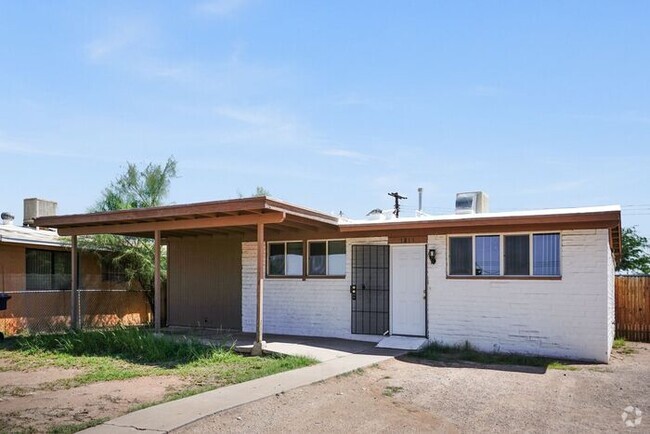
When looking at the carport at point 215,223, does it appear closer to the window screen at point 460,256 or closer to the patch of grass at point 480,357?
the window screen at point 460,256

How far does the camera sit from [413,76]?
45.7ft

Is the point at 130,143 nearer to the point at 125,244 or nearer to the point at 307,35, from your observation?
the point at 125,244

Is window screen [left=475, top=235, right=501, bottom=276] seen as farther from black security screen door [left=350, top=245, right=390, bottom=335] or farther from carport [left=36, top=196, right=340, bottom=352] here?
carport [left=36, top=196, right=340, bottom=352]

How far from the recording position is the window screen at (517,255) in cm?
1252

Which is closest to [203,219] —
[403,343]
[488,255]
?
[403,343]

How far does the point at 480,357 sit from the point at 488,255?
2221mm

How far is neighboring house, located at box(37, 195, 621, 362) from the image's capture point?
470 inches

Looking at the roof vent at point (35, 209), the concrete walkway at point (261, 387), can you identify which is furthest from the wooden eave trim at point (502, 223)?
the roof vent at point (35, 209)

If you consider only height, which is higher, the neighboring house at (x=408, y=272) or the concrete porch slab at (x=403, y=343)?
the neighboring house at (x=408, y=272)

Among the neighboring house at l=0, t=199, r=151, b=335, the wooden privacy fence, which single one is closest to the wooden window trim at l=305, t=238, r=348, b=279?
the neighboring house at l=0, t=199, r=151, b=335

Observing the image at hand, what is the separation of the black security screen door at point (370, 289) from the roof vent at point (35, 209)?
42.2ft

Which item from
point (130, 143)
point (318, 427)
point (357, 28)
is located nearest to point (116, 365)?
point (318, 427)

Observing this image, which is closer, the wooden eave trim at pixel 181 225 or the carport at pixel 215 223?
the carport at pixel 215 223

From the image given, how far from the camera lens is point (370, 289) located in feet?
47.6
